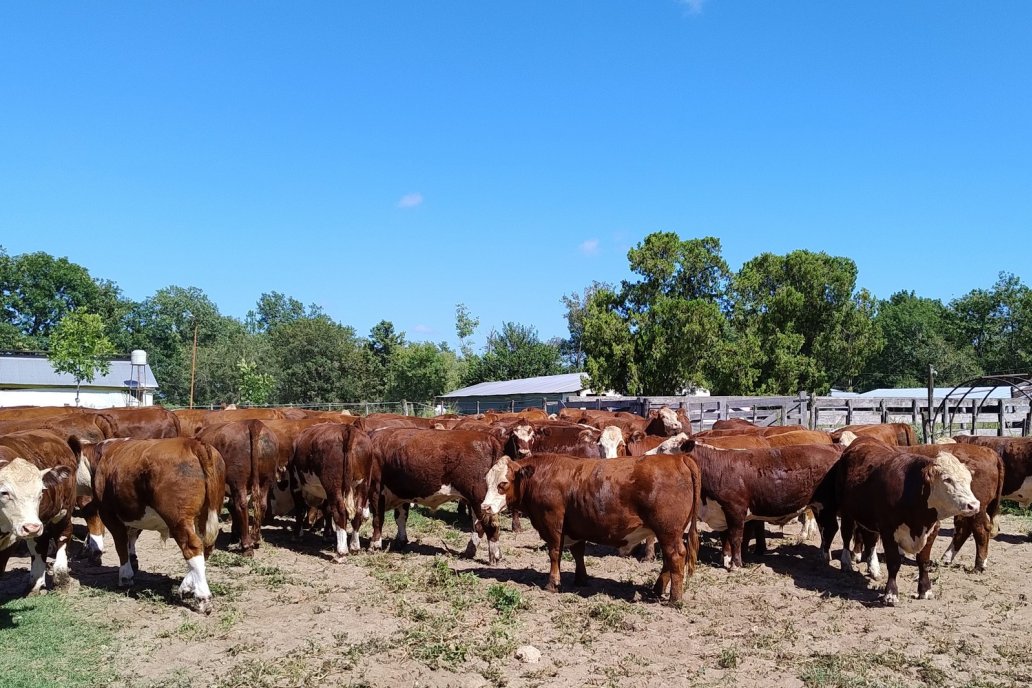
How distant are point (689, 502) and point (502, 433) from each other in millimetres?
4156

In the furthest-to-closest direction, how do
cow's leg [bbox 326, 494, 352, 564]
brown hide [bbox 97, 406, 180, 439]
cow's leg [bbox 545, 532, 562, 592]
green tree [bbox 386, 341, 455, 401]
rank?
green tree [bbox 386, 341, 455, 401], brown hide [bbox 97, 406, 180, 439], cow's leg [bbox 326, 494, 352, 564], cow's leg [bbox 545, 532, 562, 592]

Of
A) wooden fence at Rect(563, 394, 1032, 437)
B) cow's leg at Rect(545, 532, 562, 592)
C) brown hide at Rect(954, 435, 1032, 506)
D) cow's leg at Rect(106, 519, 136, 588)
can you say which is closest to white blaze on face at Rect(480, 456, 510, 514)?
cow's leg at Rect(545, 532, 562, 592)

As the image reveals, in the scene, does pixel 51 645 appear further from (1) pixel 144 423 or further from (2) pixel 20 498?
(1) pixel 144 423

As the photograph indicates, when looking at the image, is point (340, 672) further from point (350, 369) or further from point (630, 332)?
point (350, 369)

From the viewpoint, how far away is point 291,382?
62.6m

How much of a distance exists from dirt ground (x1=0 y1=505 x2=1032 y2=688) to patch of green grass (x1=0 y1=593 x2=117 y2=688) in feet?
0.49

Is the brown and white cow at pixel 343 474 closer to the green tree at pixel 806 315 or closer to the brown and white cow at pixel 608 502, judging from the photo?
the brown and white cow at pixel 608 502

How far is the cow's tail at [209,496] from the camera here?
25.2ft

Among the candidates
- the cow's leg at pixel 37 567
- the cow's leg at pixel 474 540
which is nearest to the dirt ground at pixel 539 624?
the cow's leg at pixel 474 540

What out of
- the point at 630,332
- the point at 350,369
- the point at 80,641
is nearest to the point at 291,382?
the point at 350,369

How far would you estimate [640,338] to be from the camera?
34.8 meters

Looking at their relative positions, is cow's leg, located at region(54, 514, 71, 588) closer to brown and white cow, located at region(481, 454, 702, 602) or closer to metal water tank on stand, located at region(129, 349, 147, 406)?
brown and white cow, located at region(481, 454, 702, 602)

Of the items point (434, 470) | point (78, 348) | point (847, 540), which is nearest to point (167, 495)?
point (434, 470)

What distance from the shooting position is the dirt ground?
19.9ft
